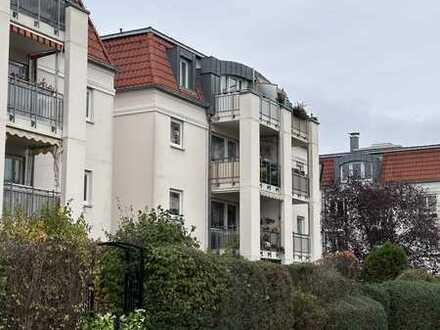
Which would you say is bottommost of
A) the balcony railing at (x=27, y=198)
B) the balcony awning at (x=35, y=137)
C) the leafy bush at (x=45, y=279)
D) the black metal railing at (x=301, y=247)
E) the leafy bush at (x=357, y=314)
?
the leafy bush at (x=357, y=314)

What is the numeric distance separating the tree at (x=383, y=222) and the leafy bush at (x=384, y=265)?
1832cm

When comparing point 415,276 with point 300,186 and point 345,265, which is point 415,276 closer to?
point 345,265

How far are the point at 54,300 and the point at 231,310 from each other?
4.22 metres

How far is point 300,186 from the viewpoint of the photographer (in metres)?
37.2

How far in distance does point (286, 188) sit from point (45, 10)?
15461 millimetres

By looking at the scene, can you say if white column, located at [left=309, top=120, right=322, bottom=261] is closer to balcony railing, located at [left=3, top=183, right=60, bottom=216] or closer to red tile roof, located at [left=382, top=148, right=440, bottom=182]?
balcony railing, located at [left=3, top=183, right=60, bottom=216]

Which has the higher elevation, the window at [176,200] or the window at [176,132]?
the window at [176,132]

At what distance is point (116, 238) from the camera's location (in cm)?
1616

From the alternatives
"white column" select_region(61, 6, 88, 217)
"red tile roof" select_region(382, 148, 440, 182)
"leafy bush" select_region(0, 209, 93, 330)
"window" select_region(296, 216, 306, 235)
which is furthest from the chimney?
"leafy bush" select_region(0, 209, 93, 330)

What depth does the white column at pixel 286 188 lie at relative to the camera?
35.1m

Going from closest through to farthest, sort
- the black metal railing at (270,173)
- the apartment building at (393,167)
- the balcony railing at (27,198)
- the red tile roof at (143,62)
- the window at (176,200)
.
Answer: the balcony railing at (27,198)
the red tile roof at (143,62)
the window at (176,200)
the black metal railing at (270,173)
the apartment building at (393,167)

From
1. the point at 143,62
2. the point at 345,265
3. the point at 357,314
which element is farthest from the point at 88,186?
the point at 357,314

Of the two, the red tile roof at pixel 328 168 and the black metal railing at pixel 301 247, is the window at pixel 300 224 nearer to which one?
the black metal railing at pixel 301 247

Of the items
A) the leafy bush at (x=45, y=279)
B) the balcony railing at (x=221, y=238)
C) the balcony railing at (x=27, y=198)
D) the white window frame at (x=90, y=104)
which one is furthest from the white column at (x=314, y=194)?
→ the leafy bush at (x=45, y=279)
